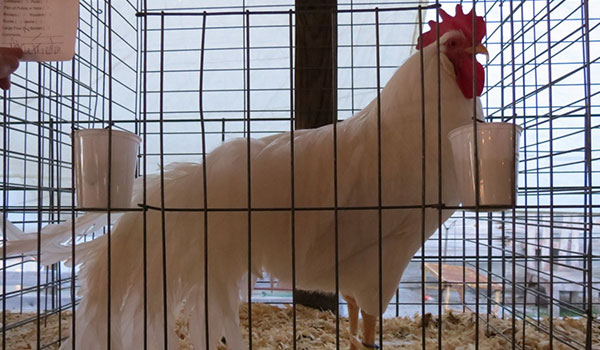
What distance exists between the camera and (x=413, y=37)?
232cm

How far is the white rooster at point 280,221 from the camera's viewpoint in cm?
116

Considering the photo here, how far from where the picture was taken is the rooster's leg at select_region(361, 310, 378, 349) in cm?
155

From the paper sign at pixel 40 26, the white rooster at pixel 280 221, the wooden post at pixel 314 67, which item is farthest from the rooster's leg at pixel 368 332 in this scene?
the paper sign at pixel 40 26

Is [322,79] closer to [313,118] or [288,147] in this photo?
[313,118]

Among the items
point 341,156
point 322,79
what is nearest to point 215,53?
point 322,79

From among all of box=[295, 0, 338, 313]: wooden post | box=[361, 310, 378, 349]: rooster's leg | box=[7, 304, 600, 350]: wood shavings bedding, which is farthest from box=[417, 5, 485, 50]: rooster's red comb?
box=[7, 304, 600, 350]: wood shavings bedding

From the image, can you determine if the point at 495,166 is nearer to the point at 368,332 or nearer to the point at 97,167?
the point at 97,167

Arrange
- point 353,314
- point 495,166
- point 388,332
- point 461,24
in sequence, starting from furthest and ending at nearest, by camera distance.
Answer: point 388,332 < point 353,314 < point 461,24 < point 495,166

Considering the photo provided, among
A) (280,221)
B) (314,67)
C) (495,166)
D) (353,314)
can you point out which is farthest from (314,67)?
(495,166)

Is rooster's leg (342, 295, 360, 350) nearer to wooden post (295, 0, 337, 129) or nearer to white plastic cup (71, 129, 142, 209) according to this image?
wooden post (295, 0, 337, 129)

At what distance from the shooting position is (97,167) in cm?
86

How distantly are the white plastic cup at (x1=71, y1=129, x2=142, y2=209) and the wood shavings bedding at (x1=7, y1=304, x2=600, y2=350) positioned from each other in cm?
100

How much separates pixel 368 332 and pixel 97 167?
1.23m

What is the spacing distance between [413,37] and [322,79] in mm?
665
